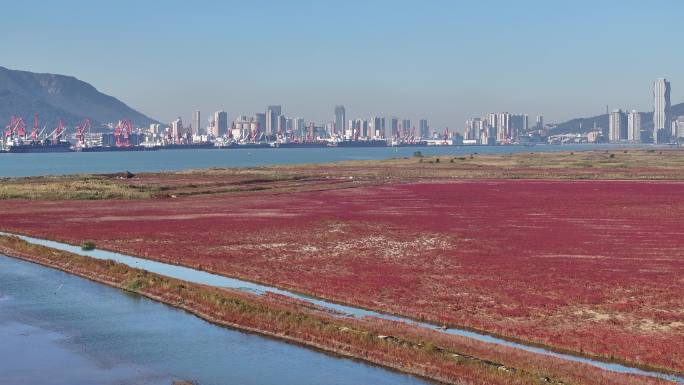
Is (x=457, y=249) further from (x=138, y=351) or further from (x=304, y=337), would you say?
(x=138, y=351)

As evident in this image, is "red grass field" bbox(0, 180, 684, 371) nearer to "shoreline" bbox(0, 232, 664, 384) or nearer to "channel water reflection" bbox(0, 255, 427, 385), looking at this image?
"shoreline" bbox(0, 232, 664, 384)

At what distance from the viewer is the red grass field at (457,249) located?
3003 cm

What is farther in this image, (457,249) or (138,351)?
(457,249)

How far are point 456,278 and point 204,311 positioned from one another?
12.1 m

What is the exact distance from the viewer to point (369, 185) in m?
112

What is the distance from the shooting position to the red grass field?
30.0 m

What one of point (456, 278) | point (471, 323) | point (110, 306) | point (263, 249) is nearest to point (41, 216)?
point (263, 249)

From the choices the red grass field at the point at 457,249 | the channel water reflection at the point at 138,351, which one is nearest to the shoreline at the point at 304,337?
the channel water reflection at the point at 138,351

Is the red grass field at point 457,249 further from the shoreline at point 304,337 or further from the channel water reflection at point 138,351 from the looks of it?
the channel water reflection at point 138,351

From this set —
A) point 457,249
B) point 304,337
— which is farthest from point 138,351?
point 457,249

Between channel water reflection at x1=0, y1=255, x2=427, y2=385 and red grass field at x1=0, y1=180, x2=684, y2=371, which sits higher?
red grass field at x1=0, y1=180, x2=684, y2=371

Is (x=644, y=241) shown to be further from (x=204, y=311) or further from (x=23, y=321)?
(x=23, y=321)

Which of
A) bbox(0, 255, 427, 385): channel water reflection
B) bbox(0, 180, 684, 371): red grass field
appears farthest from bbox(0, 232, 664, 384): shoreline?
bbox(0, 180, 684, 371): red grass field

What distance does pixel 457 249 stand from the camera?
48125 millimetres
